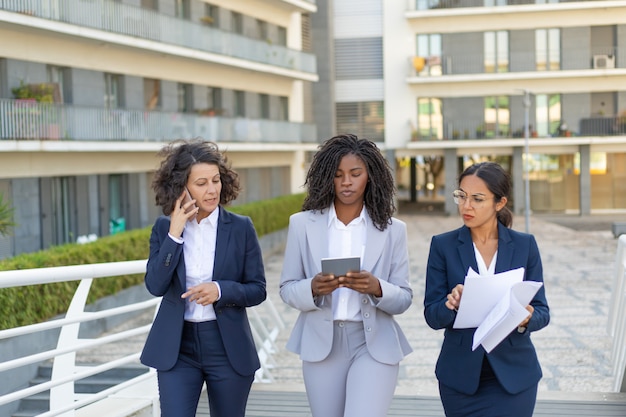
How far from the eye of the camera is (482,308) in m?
4.59

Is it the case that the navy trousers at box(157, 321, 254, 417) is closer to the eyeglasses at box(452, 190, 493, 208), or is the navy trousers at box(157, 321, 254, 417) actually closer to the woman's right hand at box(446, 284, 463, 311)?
the woman's right hand at box(446, 284, 463, 311)

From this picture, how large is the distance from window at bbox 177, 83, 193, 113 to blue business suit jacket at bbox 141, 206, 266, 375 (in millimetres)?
30150

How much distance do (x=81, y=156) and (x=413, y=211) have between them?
87.5 feet

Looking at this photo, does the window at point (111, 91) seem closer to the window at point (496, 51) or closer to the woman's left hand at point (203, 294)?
the window at point (496, 51)

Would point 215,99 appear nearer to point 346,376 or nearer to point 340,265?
point 346,376

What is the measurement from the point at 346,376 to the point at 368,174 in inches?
40.8

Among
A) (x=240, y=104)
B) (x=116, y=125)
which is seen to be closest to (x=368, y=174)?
(x=116, y=125)

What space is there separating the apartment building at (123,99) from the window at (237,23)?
0.07m

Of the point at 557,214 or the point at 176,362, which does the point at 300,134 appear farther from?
the point at 176,362

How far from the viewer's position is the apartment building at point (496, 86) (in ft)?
150

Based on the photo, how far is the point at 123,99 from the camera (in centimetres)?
3000

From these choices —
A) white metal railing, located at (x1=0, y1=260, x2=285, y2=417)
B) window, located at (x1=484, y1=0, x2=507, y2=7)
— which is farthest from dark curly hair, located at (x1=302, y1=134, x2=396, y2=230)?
window, located at (x1=484, y1=0, x2=507, y2=7)

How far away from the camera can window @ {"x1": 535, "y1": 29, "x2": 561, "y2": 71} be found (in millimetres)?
45781

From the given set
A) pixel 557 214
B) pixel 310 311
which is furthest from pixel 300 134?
pixel 310 311
